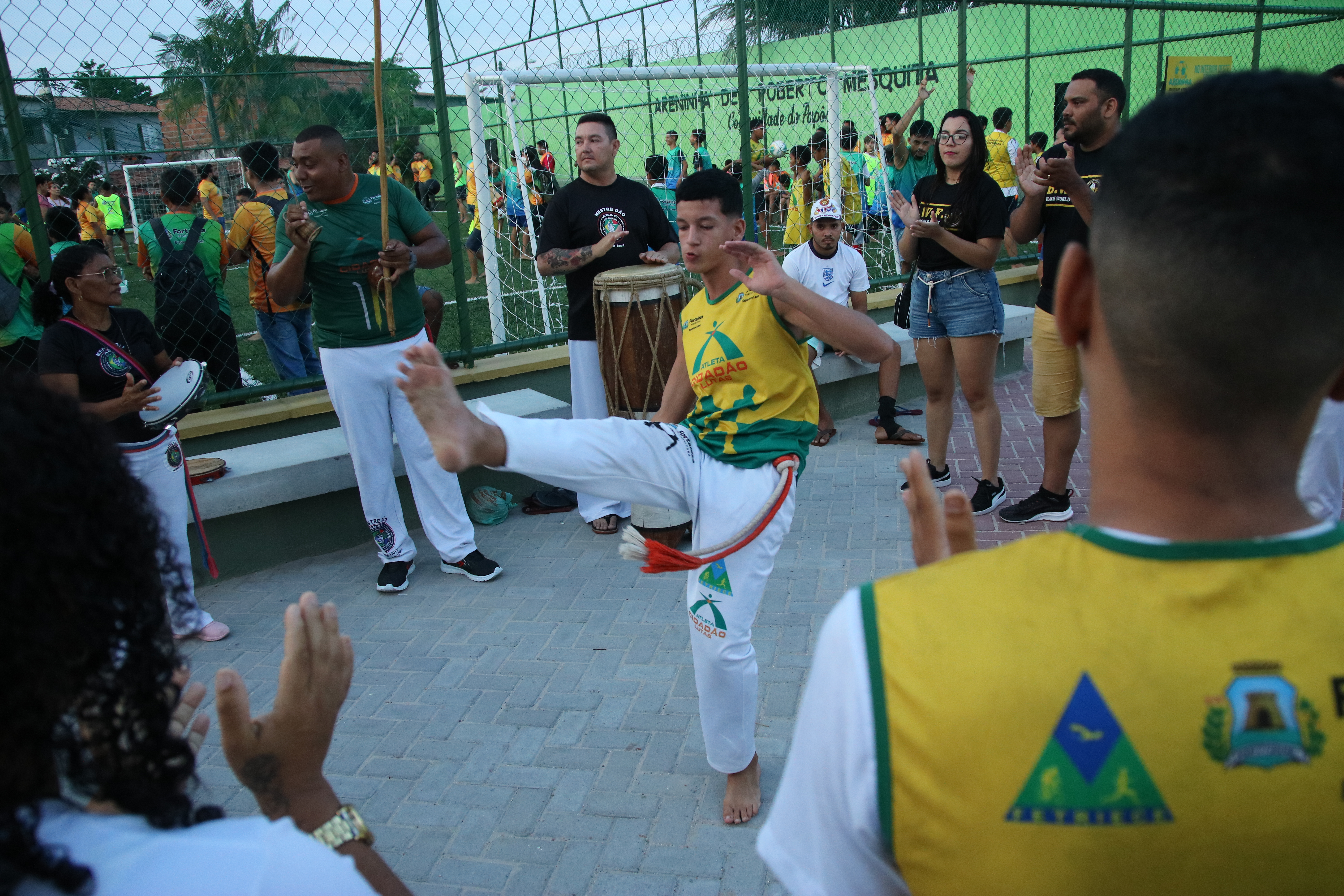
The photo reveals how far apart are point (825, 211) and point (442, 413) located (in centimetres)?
456

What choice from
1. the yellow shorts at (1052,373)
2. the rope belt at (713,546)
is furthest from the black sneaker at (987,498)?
→ the rope belt at (713,546)

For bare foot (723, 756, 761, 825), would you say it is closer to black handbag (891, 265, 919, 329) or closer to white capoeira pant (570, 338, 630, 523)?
white capoeira pant (570, 338, 630, 523)

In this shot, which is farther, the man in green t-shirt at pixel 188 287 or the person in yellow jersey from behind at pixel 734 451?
the man in green t-shirt at pixel 188 287

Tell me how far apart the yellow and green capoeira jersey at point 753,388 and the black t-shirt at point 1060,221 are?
2.15 metres

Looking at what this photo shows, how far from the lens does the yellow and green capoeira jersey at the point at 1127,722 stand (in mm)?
851

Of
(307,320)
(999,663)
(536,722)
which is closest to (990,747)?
(999,663)

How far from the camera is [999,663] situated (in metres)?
0.88

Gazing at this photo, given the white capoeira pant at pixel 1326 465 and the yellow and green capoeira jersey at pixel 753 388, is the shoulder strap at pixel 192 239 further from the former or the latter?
the white capoeira pant at pixel 1326 465

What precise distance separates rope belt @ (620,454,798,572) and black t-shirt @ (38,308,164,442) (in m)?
2.52

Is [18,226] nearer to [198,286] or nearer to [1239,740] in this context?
[198,286]

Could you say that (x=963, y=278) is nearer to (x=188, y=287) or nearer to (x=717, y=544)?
(x=717, y=544)

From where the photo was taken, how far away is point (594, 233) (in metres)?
5.48

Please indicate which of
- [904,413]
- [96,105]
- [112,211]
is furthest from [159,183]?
[904,413]

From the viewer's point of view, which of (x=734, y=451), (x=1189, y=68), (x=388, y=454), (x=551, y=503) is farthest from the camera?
(x=1189, y=68)
